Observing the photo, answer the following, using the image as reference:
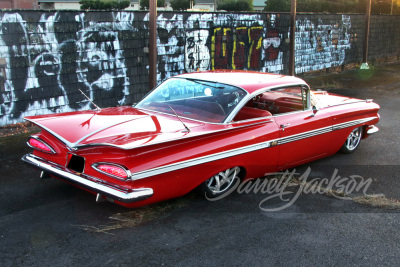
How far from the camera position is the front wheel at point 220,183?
471 centimetres

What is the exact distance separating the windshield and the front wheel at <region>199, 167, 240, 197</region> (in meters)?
0.57

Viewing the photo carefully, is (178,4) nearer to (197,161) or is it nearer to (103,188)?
(197,161)

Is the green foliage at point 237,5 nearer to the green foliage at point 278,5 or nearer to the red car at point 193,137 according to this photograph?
the green foliage at point 278,5

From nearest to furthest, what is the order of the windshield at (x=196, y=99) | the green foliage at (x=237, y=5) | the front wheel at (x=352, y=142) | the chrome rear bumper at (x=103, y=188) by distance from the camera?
the chrome rear bumper at (x=103, y=188) < the windshield at (x=196, y=99) < the front wheel at (x=352, y=142) < the green foliage at (x=237, y=5)

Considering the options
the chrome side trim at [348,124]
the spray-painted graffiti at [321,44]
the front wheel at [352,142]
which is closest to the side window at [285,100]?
the chrome side trim at [348,124]

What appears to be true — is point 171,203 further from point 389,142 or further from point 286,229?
point 389,142

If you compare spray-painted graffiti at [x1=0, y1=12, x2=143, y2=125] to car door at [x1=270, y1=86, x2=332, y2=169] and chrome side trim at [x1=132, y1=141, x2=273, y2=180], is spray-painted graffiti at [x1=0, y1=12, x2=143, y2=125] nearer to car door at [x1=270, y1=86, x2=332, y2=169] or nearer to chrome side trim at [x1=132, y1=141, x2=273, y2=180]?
car door at [x1=270, y1=86, x2=332, y2=169]

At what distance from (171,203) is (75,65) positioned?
4.93 metres

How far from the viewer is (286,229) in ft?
13.8

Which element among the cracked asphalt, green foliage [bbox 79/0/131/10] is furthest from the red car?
green foliage [bbox 79/0/131/10]

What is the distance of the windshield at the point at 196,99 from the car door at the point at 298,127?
67cm
